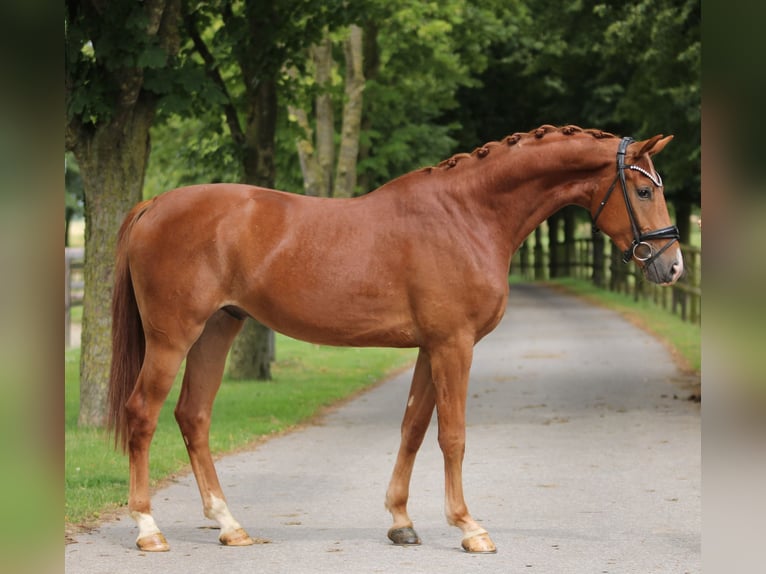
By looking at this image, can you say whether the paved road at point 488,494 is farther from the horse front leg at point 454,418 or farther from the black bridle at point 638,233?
the black bridle at point 638,233

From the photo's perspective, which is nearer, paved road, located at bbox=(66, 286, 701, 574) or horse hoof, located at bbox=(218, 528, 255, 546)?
paved road, located at bbox=(66, 286, 701, 574)

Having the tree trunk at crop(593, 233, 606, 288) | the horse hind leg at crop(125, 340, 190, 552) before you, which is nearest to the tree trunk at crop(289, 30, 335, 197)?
the horse hind leg at crop(125, 340, 190, 552)

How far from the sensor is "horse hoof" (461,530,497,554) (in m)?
6.68

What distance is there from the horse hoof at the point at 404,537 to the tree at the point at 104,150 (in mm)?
5511

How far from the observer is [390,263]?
6.87 meters

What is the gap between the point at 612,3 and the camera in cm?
1639

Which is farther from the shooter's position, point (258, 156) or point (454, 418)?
point (258, 156)

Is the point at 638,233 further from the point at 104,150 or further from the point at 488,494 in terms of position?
the point at 104,150

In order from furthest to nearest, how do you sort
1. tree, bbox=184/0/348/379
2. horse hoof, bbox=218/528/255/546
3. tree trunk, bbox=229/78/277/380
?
tree trunk, bbox=229/78/277/380
tree, bbox=184/0/348/379
horse hoof, bbox=218/528/255/546

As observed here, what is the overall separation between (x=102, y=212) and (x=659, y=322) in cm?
1850

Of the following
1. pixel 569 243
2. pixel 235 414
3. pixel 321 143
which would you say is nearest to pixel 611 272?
pixel 569 243

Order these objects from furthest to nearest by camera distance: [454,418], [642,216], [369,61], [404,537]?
1. [369,61]
2. [404,537]
3. [454,418]
4. [642,216]

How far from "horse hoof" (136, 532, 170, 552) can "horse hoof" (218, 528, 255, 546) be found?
1.17ft

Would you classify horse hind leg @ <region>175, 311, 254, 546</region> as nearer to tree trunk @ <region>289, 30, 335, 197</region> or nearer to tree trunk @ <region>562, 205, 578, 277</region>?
tree trunk @ <region>289, 30, 335, 197</region>
